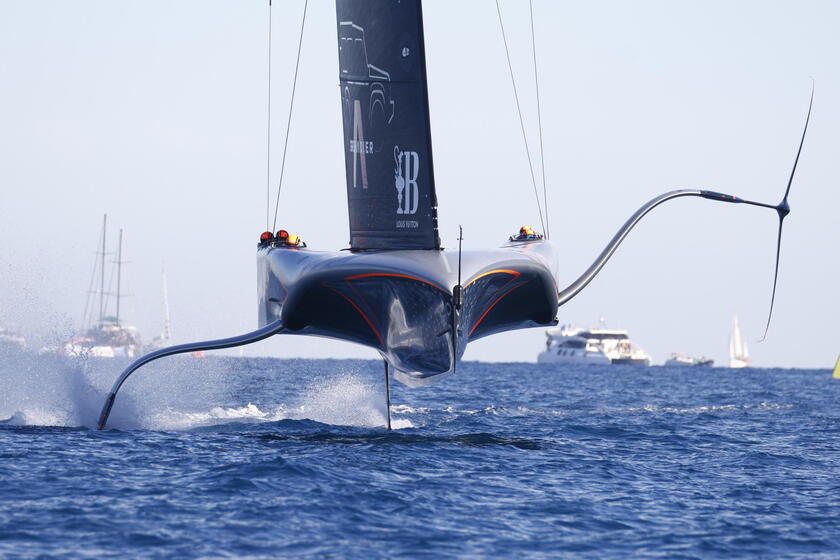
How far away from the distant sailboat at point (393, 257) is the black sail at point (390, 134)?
0.04 ft

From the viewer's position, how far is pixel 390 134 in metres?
12.4

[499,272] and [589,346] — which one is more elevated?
[499,272]

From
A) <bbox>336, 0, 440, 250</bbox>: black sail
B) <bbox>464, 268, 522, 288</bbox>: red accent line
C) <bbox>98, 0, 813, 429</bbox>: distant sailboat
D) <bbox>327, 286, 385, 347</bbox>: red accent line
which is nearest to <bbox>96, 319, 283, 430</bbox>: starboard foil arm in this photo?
<bbox>98, 0, 813, 429</bbox>: distant sailboat

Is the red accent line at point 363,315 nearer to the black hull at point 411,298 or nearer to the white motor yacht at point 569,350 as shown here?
the black hull at point 411,298

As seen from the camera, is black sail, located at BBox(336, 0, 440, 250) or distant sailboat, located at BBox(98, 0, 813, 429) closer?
distant sailboat, located at BBox(98, 0, 813, 429)

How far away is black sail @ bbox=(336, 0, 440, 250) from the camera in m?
12.4

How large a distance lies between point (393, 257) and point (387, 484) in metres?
2.76

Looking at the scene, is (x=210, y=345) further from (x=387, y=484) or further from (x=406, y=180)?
(x=387, y=484)

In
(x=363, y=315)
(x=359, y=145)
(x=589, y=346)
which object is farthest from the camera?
(x=589, y=346)

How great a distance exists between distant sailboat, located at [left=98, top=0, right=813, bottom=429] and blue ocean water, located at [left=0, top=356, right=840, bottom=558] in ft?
4.15

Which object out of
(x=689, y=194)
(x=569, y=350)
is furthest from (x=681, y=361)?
(x=689, y=194)

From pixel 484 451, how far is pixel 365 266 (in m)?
2.56

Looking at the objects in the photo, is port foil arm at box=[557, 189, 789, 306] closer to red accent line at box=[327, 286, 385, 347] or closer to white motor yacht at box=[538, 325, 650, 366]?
red accent line at box=[327, 286, 385, 347]

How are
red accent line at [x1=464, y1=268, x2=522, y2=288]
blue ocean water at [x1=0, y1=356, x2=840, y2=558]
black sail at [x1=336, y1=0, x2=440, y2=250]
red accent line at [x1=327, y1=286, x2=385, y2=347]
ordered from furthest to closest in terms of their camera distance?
1. black sail at [x1=336, y1=0, x2=440, y2=250]
2. red accent line at [x1=327, y1=286, x2=385, y2=347]
3. red accent line at [x1=464, y1=268, x2=522, y2=288]
4. blue ocean water at [x1=0, y1=356, x2=840, y2=558]
